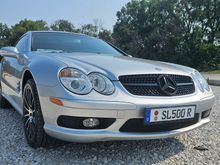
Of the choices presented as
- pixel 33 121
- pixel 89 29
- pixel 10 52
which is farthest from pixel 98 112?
pixel 89 29

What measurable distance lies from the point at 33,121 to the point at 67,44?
1367 mm

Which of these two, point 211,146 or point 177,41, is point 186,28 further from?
point 211,146

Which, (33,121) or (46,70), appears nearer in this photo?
(46,70)

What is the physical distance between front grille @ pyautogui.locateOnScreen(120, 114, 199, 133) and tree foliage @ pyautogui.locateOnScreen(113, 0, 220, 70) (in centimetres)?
2790

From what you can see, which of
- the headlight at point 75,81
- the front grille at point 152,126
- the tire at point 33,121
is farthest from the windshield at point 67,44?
the front grille at point 152,126

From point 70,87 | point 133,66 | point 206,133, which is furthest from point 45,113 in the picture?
point 206,133

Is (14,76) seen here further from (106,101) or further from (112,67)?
(106,101)

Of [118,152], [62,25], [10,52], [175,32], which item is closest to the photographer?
[118,152]

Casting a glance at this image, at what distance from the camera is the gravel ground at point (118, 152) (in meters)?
2.65

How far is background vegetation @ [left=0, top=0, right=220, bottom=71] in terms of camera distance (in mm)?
30953

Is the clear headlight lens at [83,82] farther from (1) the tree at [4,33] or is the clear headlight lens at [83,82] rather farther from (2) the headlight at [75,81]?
(1) the tree at [4,33]

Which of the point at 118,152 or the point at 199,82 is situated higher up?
the point at 199,82

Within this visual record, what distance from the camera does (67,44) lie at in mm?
3881

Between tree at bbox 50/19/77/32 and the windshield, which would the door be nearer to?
Answer: the windshield
